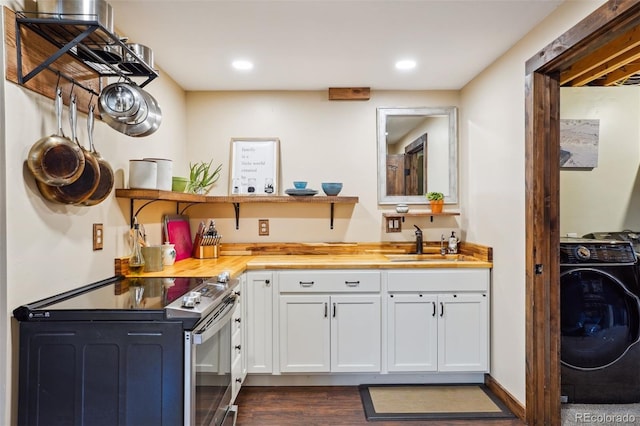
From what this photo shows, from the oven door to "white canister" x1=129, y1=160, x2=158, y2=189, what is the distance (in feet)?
2.69

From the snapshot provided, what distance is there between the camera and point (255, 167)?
10.1 ft

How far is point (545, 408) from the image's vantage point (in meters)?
2.02

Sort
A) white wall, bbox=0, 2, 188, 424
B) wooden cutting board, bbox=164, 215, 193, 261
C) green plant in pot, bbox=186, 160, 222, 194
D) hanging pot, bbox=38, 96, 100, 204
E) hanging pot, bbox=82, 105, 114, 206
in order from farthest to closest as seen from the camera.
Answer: green plant in pot, bbox=186, 160, 222, 194
wooden cutting board, bbox=164, 215, 193, 261
hanging pot, bbox=82, 105, 114, 206
hanging pot, bbox=38, 96, 100, 204
white wall, bbox=0, 2, 188, 424

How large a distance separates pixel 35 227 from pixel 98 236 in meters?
0.42

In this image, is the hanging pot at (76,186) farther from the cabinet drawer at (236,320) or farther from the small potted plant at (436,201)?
the small potted plant at (436,201)

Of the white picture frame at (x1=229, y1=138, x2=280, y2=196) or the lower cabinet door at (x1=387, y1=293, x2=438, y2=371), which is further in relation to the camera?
the white picture frame at (x1=229, y1=138, x2=280, y2=196)

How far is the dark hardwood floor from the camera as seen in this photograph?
2152 mm

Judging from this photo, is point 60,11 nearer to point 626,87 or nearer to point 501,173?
point 501,173

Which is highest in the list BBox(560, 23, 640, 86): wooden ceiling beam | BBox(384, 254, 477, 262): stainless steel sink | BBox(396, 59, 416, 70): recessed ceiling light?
BBox(396, 59, 416, 70): recessed ceiling light

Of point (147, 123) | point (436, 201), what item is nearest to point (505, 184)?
point (436, 201)

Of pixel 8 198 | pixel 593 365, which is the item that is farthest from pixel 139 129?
pixel 593 365

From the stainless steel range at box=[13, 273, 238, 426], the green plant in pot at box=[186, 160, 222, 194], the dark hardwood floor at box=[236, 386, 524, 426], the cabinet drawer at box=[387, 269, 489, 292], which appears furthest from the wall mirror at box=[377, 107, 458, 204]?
the stainless steel range at box=[13, 273, 238, 426]

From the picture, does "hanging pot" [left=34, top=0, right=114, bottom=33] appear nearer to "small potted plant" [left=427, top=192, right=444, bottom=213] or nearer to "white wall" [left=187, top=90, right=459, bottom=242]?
"white wall" [left=187, top=90, right=459, bottom=242]

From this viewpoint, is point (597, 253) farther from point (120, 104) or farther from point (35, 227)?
point (35, 227)
